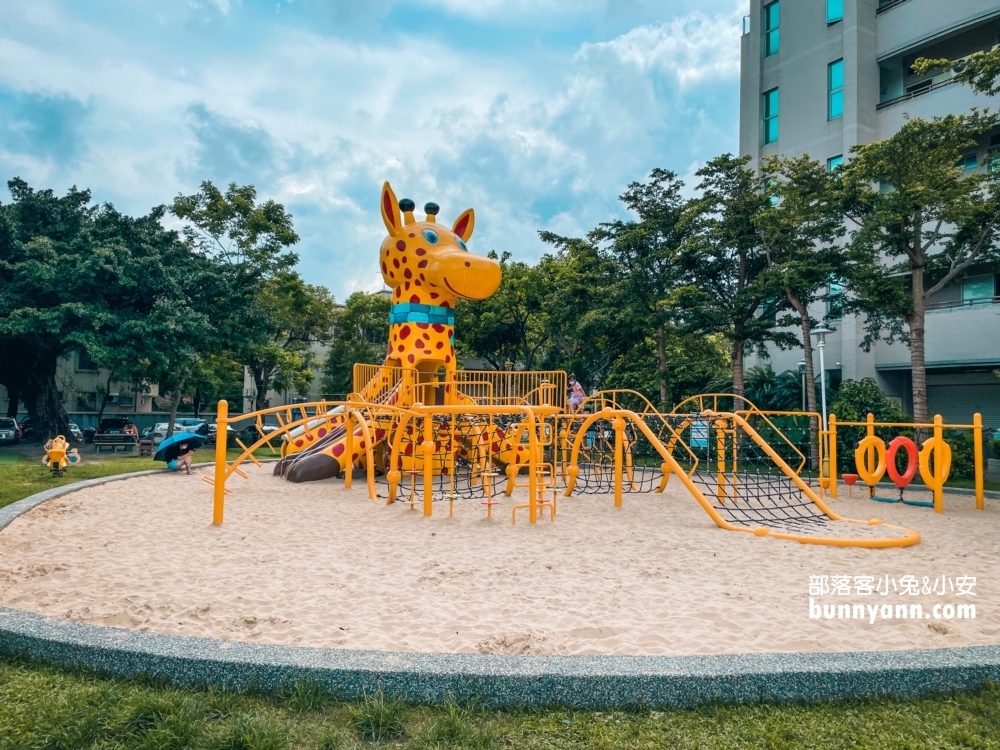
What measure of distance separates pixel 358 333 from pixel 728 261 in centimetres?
2339

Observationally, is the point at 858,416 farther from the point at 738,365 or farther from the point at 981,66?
the point at 981,66

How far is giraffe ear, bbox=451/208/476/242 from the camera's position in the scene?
15.8 m

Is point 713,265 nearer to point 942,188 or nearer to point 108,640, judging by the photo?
point 942,188

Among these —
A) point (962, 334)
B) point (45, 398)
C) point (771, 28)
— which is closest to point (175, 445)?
point (45, 398)

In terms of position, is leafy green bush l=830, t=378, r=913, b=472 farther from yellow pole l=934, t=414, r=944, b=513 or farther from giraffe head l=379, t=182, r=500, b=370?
giraffe head l=379, t=182, r=500, b=370

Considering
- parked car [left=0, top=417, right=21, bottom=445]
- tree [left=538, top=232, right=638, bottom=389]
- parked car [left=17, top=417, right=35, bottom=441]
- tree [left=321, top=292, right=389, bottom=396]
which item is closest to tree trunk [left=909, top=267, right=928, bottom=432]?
tree [left=538, top=232, right=638, bottom=389]

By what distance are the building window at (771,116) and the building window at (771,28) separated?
161 cm

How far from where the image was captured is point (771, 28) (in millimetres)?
25406

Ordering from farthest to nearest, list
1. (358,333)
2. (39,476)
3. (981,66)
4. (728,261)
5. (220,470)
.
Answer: (358,333) → (728,261) → (39,476) → (981,66) → (220,470)

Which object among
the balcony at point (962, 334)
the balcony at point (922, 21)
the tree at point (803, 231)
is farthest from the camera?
the balcony at point (922, 21)

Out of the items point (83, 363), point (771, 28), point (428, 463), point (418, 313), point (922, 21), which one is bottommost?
point (428, 463)

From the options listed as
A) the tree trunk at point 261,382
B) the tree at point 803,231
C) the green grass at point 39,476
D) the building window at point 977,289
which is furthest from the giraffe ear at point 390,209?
the tree trunk at point 261,382

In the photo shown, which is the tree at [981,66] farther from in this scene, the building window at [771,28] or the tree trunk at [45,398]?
the tree trunk at [45,398]

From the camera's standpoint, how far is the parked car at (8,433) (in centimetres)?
2333
